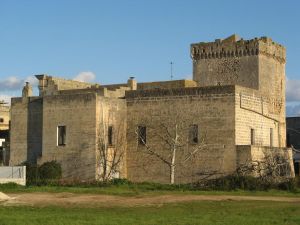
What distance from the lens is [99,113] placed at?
39.0 meters

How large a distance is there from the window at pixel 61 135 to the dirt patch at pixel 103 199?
34.9ft

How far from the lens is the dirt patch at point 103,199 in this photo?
2558cm

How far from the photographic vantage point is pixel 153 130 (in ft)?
130

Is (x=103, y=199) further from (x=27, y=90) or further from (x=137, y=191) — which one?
(x=27, y=90)

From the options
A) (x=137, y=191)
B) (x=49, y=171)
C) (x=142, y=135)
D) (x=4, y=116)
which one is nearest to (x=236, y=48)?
(x=142, y=135)

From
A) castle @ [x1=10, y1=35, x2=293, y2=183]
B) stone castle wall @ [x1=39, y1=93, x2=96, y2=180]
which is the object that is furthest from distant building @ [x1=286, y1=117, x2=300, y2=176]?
stone castle wall @ [x1=39, y1=93, x2=96, y2=180]

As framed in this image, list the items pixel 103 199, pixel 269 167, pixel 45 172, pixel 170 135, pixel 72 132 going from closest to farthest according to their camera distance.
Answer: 1. pixel 103 199
2. pixel 269 167
3. pixel 170 135
4. pixel 45 172
5. pixel 72 132

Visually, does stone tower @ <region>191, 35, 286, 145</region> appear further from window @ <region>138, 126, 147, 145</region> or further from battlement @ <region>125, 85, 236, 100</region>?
window @ <region>138, 126, 147, 145</region>

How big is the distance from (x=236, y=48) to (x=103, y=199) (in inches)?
834

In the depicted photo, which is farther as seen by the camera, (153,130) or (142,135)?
(142,135)

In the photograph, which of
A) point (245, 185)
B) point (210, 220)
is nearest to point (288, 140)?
point (245, 185)

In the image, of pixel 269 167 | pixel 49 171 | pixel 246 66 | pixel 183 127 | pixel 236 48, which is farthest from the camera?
pixel 236 48

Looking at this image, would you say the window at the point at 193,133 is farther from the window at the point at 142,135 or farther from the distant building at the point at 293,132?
the distant building at the point at 293,132

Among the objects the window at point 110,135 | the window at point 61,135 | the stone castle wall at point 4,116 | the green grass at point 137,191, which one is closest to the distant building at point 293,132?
the window at point 110,135
